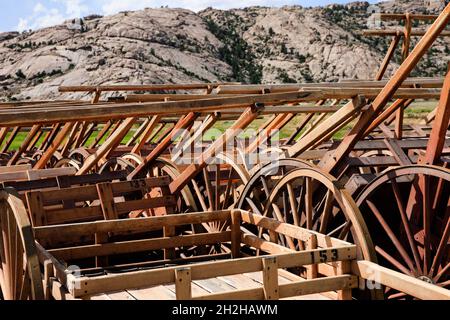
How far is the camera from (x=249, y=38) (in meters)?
83.3

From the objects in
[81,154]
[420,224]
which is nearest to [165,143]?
[420,224]

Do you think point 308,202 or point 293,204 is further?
point 293,204

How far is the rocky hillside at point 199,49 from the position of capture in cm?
5666

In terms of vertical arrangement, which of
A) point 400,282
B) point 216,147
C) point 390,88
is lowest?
point 400,282

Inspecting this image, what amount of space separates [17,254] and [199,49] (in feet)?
228

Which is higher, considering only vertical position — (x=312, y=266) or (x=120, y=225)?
(x=120, y=225)

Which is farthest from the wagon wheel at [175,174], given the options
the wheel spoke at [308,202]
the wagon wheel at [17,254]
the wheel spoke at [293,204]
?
the wagon wheel at [17,254]

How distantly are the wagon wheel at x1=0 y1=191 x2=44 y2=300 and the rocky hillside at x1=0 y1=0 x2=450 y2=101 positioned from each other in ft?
148

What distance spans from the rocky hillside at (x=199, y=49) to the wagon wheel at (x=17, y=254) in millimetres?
45173

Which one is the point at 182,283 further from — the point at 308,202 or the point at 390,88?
the point at 390,88

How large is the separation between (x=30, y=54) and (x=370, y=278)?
62460mm

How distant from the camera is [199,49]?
7306cm

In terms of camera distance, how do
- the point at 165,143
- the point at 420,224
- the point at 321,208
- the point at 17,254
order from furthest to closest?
the point at 165,143 < the point at 321,208 < the point at 420,224 < the point at 17,254
